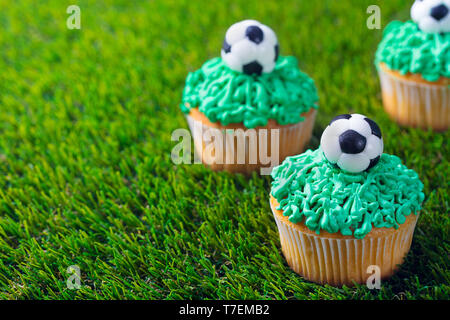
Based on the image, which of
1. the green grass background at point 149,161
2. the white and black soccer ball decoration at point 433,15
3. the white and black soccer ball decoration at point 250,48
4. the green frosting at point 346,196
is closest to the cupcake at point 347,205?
the green frosting at point 346,196

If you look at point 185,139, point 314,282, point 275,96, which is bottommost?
point 314,282

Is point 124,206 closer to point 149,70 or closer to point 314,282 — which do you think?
point 314,282

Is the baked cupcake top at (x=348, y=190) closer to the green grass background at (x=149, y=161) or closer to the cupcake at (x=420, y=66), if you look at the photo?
the green grass background at (x=149, y=161)

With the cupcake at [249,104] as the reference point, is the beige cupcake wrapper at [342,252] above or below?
below

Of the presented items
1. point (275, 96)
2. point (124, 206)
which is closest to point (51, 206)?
point (124, 206)

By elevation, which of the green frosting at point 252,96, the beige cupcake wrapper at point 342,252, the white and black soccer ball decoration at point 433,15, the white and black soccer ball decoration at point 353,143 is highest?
the white and black soccer ball decoration at point 433,15

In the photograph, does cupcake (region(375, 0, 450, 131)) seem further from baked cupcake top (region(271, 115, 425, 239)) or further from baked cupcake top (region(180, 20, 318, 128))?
baked cupcake top (region(271, 115, 425, 239))
